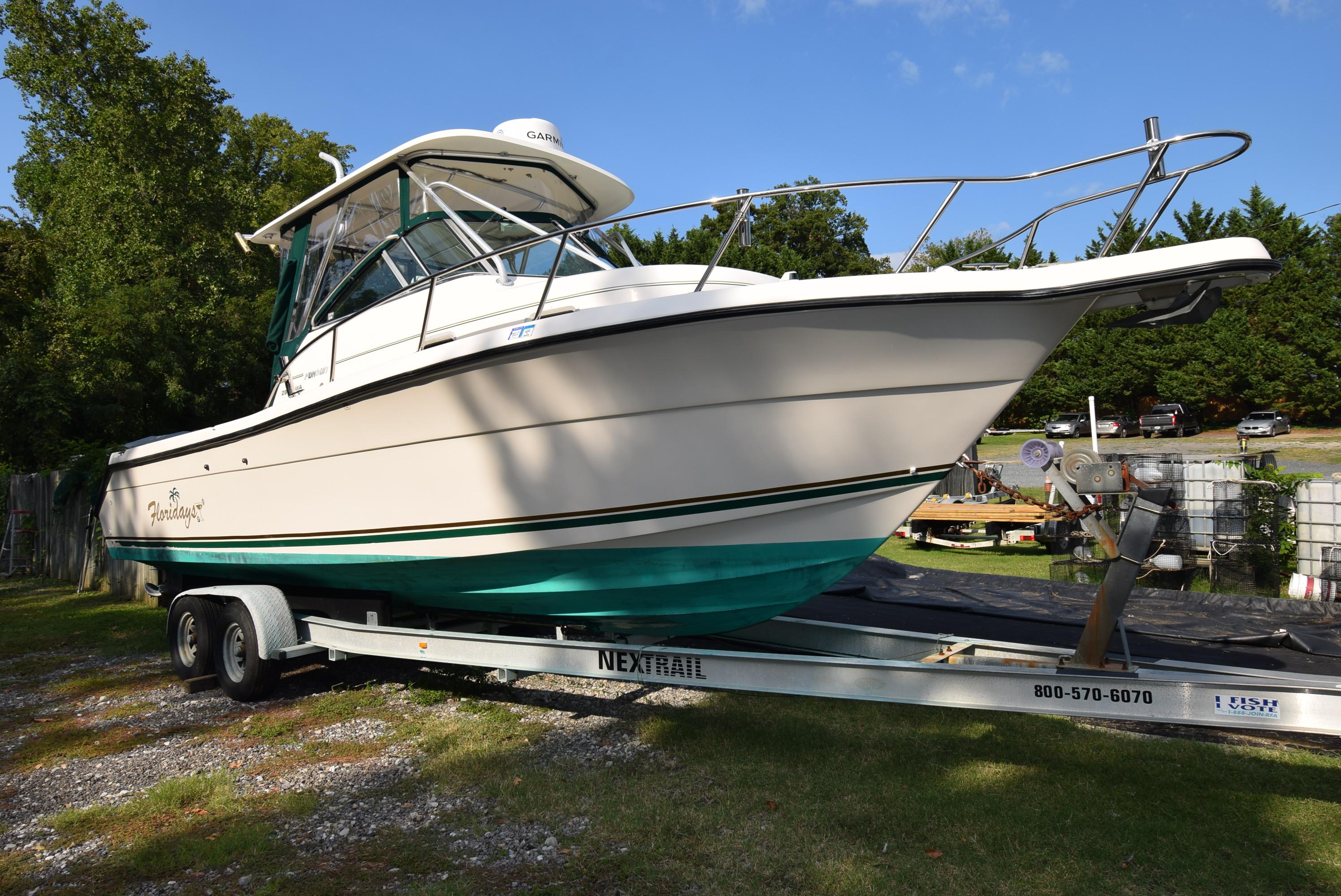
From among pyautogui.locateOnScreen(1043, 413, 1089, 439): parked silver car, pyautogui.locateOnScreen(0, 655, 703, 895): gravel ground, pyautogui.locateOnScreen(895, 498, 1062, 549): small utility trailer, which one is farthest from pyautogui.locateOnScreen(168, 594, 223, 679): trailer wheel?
pyautogui.locateOnScreen(1043, 413, 1089, 439): parked silver car

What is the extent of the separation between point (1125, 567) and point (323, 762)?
11.2 feet

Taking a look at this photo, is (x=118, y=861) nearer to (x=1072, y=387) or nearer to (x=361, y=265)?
(x=361, y=265)

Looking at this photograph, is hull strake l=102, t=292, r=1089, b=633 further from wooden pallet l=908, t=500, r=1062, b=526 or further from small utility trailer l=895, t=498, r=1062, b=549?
wooden pallet l=908, t=500, r=1062, b=526

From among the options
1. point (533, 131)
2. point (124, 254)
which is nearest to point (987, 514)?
point (533, 131)

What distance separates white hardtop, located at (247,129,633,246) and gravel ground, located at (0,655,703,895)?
2772 mm

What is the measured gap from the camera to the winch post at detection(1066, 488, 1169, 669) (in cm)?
281

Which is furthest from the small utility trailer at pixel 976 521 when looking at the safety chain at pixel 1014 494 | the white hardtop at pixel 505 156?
the white hardtop at pixel 505 156

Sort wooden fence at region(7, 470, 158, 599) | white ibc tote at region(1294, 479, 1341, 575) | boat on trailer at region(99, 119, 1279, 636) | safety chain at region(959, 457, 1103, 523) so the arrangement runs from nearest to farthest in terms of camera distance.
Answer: boat on trailer at region(99, 119, 1279, 636)
white ibc tote at region(1294, 479, 1341, 575)
safety chain at region(959, 457, 1103, 523)
wooden fence at region(7, 470, 158, 599)

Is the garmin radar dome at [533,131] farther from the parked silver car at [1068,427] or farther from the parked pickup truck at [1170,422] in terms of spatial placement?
the parked pickup truck at [1170,422]

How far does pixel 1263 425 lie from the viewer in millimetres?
Result: 26594

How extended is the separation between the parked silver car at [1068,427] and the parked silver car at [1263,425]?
4.62m

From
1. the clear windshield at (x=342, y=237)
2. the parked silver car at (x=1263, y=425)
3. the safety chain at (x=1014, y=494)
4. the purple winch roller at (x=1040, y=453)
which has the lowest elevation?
the safety chain at (x=1014, y=494)

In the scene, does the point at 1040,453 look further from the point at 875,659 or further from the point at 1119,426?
the point at 1119,426

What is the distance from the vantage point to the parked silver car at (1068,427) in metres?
29.2
